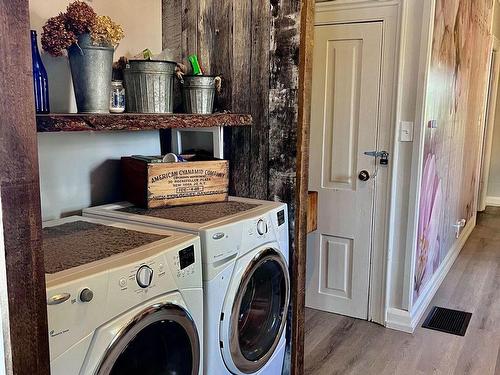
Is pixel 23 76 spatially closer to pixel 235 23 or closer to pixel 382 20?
pixel 235 23

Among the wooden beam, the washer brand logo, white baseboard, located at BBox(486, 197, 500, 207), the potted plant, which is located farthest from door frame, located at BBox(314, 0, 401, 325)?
white baseboard, located at BBox(486, 197, 500, 207)

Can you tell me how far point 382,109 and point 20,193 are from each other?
248 centimetres

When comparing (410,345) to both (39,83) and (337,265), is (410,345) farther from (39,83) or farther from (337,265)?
(39,83)

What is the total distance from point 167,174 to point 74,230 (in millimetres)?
410

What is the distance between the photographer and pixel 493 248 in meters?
4.77

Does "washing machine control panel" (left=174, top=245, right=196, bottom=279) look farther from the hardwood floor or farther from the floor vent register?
the floor vent register

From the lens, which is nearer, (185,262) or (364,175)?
(185,262)

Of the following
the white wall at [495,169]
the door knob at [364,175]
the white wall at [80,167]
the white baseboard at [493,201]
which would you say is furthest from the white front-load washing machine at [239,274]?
the white baseboard at [493,201]

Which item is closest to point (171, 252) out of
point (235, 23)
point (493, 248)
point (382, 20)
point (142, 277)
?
point (142, 277)

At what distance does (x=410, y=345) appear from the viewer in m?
2.79

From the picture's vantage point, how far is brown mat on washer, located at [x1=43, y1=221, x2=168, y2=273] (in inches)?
50.3

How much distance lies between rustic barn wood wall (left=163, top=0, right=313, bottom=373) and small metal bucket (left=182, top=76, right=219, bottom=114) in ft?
0.56

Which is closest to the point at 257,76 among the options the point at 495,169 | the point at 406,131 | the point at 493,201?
the point at 406,131

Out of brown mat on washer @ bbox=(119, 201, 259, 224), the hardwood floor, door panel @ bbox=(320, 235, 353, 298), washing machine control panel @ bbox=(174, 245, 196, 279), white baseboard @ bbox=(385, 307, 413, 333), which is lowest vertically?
the hardwood floor
